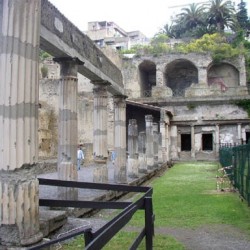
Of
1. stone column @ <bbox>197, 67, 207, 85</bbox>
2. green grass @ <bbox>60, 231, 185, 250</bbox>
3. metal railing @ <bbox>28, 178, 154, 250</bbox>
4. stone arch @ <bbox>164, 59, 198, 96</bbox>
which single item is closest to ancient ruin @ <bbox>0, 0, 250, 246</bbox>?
metal railing @ <bbox>28, 178, 154, 250</bbox>

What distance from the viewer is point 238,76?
108 feet

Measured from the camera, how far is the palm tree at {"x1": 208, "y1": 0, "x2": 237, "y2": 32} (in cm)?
4472

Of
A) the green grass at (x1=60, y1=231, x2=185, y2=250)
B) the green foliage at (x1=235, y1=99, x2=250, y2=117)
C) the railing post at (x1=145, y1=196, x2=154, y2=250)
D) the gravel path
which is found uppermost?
the green foliage at (x1=235, y1=99, x2=250, y2=117)

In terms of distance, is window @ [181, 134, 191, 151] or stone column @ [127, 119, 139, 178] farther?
window @ [181, 134, 191, 151]

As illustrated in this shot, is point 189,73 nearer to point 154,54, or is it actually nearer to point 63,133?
point 154,54

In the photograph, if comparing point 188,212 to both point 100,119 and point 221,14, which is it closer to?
point 100,119

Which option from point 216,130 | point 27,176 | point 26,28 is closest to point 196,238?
point 27,176

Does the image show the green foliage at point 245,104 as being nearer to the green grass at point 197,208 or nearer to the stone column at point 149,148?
the stone column at point 149,148

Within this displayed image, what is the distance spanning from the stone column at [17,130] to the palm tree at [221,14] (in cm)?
4253

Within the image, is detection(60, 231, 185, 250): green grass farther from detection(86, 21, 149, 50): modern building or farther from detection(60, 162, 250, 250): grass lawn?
detection(86, 21, 149, 50): modern building

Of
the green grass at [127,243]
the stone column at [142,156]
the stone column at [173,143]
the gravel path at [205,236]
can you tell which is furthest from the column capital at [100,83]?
the stone column at [173,143]

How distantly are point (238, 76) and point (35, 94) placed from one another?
30410 millimetres

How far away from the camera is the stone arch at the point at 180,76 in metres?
34.0

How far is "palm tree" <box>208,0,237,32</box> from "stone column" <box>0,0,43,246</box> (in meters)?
42.5
